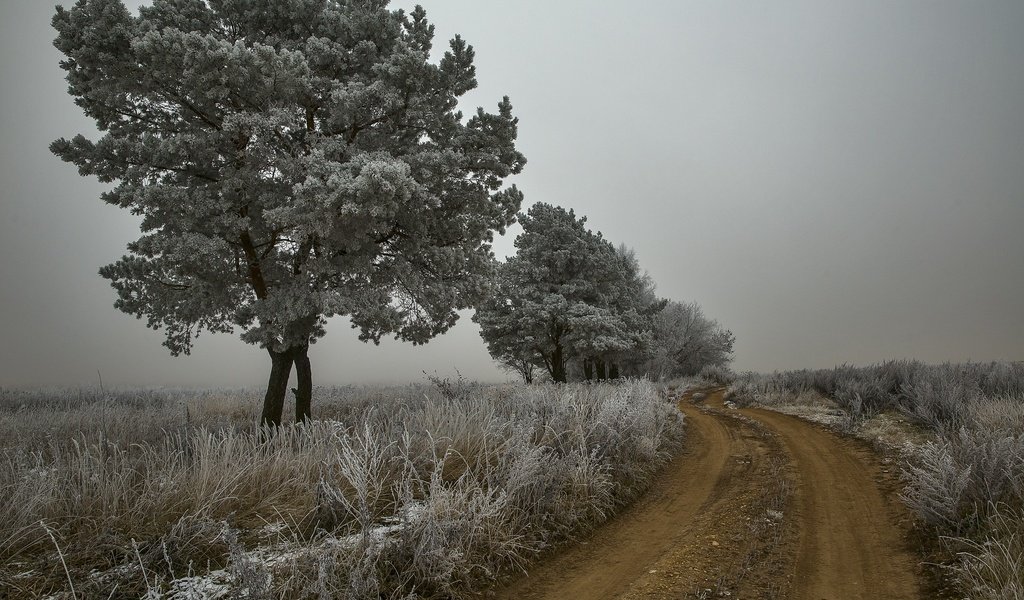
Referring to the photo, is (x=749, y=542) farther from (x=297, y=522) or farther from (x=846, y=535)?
(x=297, y=522)

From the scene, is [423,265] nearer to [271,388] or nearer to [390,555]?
[271,388]

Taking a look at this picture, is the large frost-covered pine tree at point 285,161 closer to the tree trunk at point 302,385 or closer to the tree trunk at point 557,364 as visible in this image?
the tree trunk at point 302,385

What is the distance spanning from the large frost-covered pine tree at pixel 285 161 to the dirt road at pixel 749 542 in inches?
223

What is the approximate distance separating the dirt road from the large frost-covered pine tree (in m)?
5.67

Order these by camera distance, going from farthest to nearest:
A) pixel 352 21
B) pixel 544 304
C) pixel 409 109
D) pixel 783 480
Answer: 1. pixel 544 304
2. pixel 352 21
3. pixel 409 109
4. pixel 783 480

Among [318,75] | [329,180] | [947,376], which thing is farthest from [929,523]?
[318,75]

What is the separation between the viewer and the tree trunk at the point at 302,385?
1130 cm

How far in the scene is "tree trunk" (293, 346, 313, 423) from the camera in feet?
37.1

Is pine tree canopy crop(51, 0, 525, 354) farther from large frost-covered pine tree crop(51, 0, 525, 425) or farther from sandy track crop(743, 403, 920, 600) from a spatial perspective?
sandy track crop(743, 403, 920, 600)

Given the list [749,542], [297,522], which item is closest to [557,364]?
[749,542]

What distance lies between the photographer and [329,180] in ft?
23.4

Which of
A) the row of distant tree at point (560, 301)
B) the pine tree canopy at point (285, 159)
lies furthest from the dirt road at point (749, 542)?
the row of distant tree at point (560, 301)

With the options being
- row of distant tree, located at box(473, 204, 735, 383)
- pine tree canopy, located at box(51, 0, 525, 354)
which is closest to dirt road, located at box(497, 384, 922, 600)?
pine tree canopy, located at box(51, 0, 525, 354)

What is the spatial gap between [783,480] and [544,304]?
15035mm
